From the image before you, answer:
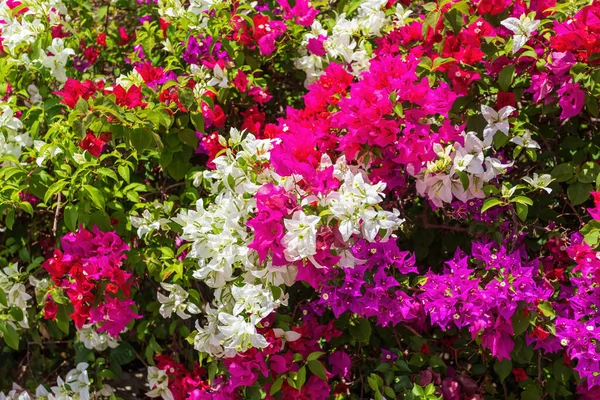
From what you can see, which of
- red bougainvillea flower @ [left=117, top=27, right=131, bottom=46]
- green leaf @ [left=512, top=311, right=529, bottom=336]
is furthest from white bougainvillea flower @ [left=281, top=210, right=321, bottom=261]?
red bougainvillea flower @ [left=117, top=27, right=131, bottom=46]

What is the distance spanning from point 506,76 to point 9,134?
4.49ft

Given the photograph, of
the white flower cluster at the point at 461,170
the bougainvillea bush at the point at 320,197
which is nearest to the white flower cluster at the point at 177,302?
the bougainvillea bush at the point at 320,197

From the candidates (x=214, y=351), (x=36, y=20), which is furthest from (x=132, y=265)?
(x=36, y=20)

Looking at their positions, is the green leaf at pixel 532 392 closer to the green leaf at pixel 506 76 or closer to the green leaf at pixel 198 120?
the green leaf at pixel 506 76

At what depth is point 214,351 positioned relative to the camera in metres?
1.83

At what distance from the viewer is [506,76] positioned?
5.60 ft

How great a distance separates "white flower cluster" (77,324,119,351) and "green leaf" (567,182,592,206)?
1.38 metres

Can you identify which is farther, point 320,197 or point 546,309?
point 546,309

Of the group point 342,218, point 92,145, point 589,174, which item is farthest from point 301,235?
point 589,174

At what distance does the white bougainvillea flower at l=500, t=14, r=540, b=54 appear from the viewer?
166 cm

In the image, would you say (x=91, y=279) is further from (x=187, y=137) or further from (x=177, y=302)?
(x=187, y=137)

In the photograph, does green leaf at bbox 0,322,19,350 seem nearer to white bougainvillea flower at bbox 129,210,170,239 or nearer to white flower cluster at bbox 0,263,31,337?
white flower cluster at bbox 0,263,31,337

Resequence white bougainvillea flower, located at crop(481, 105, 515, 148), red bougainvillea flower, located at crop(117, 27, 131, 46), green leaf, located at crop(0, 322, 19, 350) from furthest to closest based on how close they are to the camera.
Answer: red bougainvillea flower, located at crop(117, 27, 131, 46) < green leaf, located at crop(0, 322, 19, 350) < white bougainvillea flower, located at crop(481, 105, 515, 148)

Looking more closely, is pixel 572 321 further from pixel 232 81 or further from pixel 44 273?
pixel 44 273
